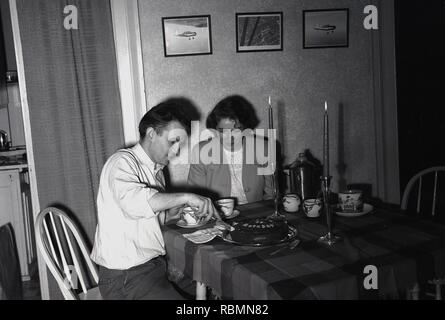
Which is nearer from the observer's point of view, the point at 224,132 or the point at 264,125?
the point at 224,132

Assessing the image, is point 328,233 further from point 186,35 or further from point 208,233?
point 186,35

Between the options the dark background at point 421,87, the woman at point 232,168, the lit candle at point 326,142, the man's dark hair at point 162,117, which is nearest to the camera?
the lit candle at point 326,142

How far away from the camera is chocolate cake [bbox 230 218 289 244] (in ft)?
5.09

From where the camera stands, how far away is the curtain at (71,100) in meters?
2.72

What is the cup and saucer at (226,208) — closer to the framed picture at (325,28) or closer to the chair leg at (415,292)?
the chair leg at (415,292)

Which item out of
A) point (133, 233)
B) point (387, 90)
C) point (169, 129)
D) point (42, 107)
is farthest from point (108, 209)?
point (387, 90)

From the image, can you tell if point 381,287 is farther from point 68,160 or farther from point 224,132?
point 68,160

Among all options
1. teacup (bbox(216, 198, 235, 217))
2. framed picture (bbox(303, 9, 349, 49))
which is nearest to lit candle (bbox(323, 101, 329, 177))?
teacup (bbox(216, 198, 235, 217))

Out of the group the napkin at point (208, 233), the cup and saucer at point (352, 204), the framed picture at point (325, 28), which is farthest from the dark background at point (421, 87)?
the napkin at point (208, 233)

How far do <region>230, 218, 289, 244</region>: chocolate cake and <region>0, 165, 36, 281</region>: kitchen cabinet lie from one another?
235 cm

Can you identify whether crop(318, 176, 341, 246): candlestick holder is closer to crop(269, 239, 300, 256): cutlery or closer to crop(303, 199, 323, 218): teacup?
crop(269, 239, 300, 256): cutlery

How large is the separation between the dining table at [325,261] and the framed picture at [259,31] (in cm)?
187

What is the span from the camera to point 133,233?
5.86ft
